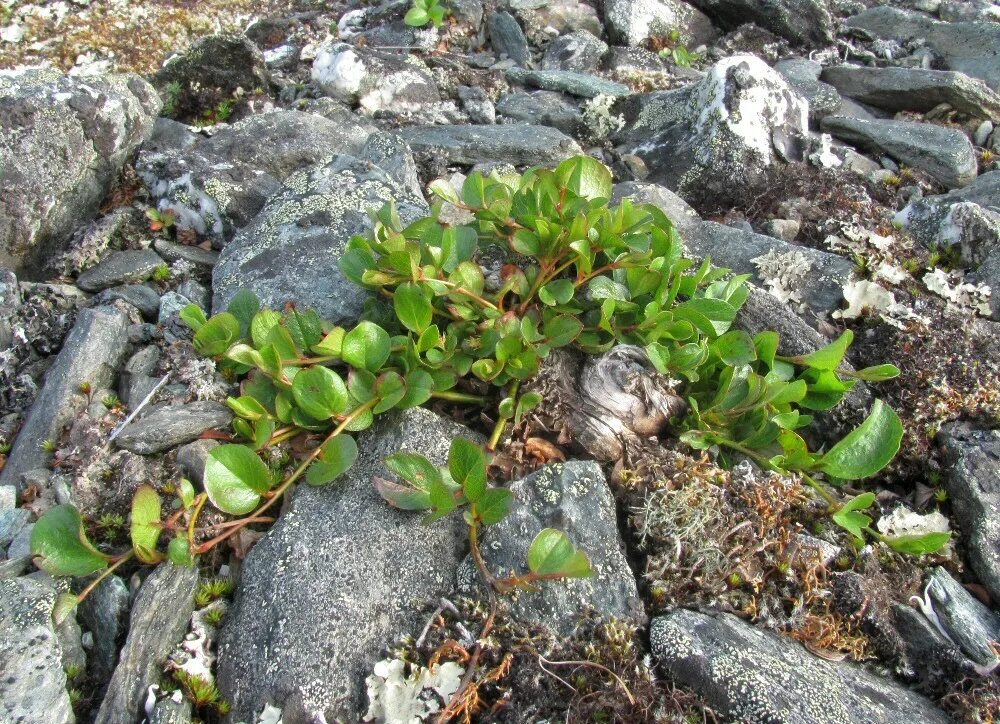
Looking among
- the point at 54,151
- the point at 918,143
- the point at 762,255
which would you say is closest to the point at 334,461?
the point at 762,255

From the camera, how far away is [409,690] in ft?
9.94

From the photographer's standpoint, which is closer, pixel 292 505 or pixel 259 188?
pixel 292 505

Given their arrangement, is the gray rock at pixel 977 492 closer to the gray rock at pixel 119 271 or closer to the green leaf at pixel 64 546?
the green leaf at pixel 64 546

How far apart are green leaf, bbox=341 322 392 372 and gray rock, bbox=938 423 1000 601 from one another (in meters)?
2.70

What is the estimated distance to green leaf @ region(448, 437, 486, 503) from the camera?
3193 millimetres

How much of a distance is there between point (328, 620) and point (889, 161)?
5.53 meters

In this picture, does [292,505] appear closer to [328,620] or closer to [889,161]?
[328,620]

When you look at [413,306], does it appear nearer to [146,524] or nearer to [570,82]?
[146,524]

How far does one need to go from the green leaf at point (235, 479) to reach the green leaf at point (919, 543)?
265 cm

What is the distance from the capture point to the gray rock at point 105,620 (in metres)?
3.25

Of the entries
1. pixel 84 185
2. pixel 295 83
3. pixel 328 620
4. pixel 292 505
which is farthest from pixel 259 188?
pixel 328 620

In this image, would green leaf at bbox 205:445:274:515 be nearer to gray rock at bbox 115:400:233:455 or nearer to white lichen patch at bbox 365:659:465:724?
gray rock at bbox 115:400:233:455

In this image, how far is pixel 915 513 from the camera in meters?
3.80

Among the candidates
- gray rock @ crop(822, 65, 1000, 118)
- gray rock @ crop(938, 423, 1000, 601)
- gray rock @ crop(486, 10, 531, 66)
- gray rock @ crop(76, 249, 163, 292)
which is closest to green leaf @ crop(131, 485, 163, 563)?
gray rock @ crop(76, 249, 163, 292)
